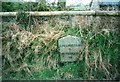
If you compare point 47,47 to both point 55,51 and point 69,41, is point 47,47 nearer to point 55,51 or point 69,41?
point 55,51

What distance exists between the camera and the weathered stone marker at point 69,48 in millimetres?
4402

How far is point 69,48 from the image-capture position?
440cm

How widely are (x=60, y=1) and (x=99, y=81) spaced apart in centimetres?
108

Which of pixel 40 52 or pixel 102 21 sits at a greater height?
pixel 102 21

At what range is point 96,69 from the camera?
173 inches

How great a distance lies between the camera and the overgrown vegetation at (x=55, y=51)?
14.4 feet

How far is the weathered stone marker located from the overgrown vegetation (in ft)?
0.17

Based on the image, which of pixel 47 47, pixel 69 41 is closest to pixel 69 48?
pixel 69 41

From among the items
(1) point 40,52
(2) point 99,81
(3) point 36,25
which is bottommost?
(2) point 99,81

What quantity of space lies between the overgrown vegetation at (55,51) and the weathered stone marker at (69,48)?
5 cm

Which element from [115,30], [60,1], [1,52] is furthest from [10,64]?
[115,30]

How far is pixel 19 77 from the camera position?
14.4 feet

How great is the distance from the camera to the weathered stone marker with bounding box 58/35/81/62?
4402 millimetres

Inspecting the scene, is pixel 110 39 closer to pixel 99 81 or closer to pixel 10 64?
pixel 99 81
